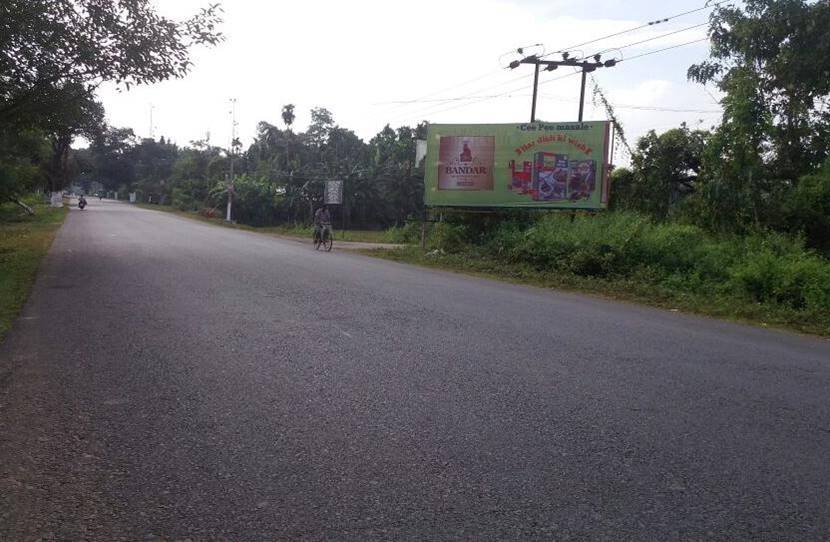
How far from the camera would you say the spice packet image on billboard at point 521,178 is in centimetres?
2294

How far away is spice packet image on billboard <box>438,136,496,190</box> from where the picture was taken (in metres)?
23.6

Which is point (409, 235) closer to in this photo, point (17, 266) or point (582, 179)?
point (582, 179)

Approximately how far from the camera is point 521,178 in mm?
23062

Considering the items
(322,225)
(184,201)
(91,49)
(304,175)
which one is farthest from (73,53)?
(184,201)

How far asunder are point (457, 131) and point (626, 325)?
50.2 feet

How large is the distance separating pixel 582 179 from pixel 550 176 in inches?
39.1

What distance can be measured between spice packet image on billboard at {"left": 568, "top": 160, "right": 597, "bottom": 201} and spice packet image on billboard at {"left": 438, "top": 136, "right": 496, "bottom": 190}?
2.64 meters

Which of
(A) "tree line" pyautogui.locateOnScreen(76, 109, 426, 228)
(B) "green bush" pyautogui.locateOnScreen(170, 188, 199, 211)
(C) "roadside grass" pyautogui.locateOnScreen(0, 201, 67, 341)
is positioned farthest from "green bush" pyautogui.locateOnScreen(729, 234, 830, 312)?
(B) "green bush" pyautogui.locateOnScreen(170, 188, 199, 211)

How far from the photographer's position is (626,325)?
388 inches

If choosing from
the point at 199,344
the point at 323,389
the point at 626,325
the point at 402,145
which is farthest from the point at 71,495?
the point at 402,145

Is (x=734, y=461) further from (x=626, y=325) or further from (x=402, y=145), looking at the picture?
(x=402, y=145)

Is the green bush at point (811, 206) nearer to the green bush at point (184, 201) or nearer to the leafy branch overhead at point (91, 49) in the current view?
the leafy branch overhead at point (91, 49)

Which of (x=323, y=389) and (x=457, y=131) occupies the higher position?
(x=457, y=131)

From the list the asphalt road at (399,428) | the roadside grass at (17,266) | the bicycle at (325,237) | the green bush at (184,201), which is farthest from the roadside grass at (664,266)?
the green bush at (184,201)
